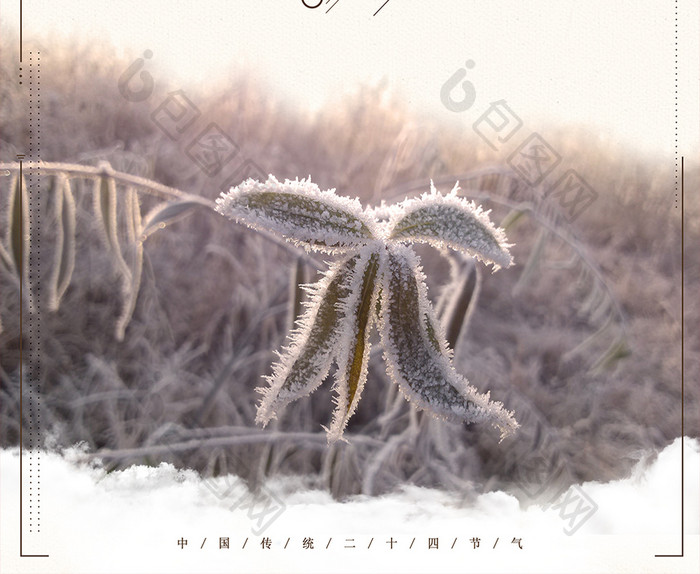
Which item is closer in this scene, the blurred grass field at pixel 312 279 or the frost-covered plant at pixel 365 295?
the frost-covered plant at pixel 365 295

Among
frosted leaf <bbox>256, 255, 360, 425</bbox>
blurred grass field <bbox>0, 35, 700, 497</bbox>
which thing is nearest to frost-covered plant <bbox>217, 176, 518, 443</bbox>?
frosted leaf <bbox>256, 255, 360, 425</bbox>

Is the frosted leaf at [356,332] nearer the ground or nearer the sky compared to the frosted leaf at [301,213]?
nearer the ground

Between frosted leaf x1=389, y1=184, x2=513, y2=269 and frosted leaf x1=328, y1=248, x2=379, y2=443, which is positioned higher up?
frosted leaf x1=389, y1=184, x2=513, y2=269

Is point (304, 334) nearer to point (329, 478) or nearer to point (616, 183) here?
point (329, 478)

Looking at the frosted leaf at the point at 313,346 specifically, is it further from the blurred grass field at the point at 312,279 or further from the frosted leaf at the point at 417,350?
the blurred grass field at the point at 312,279

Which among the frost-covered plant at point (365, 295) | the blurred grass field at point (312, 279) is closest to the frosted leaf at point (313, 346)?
the frost-covered plant at point (365, 295)

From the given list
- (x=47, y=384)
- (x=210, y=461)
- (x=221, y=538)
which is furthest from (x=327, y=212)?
(x=47, y=384)

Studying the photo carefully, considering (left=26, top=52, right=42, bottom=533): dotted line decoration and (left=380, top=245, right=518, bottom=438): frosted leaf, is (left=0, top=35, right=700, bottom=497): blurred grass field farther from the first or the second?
(left=380, top=245, right=518, bottom=438): frosted leaf
